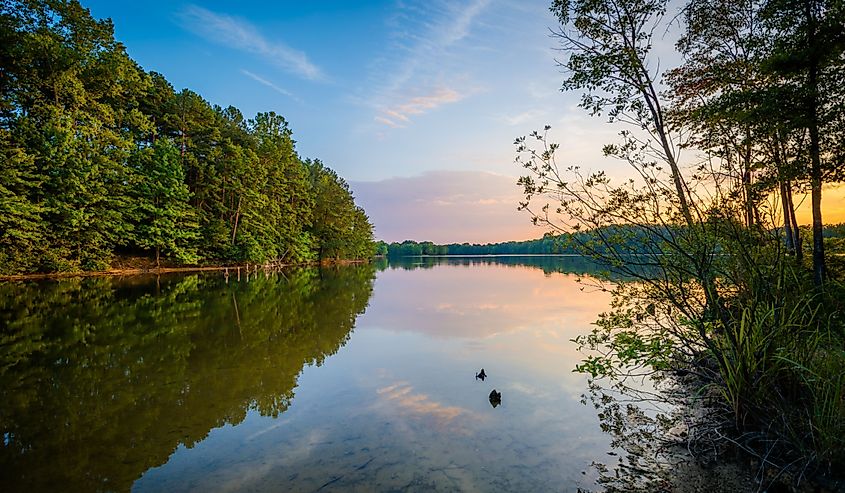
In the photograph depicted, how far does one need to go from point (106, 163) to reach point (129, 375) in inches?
989

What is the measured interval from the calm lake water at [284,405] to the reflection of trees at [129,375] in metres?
0.03

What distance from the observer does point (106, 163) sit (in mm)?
25391

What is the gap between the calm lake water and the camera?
385cm

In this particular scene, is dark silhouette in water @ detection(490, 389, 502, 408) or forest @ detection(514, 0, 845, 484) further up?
forest @ detection(514, 0, 845, 484)

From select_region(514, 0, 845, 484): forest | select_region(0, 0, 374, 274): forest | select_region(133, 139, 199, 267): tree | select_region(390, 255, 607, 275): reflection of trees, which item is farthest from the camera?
select_region(390, 255, 607, 275): reflection of trees

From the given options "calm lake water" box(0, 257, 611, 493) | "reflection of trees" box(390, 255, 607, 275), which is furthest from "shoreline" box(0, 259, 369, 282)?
"reflection of trees" box(390, 255, 607, 275)

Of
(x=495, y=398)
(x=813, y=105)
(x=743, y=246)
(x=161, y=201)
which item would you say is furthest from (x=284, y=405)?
(x=161, y=201)

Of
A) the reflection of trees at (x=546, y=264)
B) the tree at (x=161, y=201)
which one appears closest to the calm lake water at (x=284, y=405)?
the reflection of trees at (x=546, y=264)

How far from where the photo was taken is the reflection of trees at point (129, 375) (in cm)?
412

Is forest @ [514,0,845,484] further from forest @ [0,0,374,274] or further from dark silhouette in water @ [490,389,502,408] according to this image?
forest @ [0,0,374,274]

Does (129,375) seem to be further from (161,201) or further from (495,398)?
(161,201)

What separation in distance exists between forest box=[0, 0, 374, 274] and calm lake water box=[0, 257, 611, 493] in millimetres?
14024

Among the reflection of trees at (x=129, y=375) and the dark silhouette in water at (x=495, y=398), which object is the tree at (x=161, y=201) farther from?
the dark silhouette in water at (x=495, y=398)

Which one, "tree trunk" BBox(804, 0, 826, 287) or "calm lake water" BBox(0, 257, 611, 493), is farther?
"tree trunk" BBox(804, 0, 826, 287)
